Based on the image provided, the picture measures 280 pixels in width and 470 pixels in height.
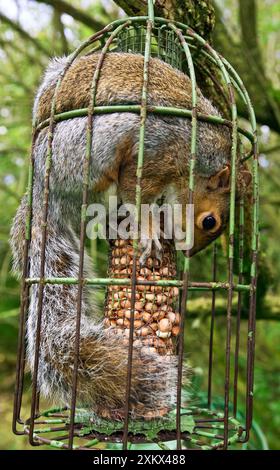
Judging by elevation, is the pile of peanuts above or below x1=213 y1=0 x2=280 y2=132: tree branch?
below

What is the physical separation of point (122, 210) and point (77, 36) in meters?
2.35

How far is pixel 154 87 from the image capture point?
1.64 m

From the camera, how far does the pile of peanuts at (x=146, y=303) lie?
5.00 ft

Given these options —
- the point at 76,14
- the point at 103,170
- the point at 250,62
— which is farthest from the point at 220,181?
the point at 76,14

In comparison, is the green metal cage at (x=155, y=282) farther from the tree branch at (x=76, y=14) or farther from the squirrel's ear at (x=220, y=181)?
the tree branch at (x=76, y=14)

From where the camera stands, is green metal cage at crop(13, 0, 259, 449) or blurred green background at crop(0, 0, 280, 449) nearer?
green metal cage at crop(13, 0, 259, 449)

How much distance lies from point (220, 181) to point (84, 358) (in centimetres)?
71

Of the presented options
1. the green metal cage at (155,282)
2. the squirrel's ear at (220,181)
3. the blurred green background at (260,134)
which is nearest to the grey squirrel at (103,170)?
the squirrel's ear at (220,181)

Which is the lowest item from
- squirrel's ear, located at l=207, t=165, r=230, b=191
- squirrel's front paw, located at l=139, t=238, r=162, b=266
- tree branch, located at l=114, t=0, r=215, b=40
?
squirrel's front paw, located at l=139, t=238, r=162, b=266

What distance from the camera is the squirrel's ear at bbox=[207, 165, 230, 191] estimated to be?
1.80 meters

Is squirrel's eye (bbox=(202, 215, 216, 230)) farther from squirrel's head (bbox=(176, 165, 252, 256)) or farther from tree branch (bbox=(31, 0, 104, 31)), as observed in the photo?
tree branch (bbox=(31, 0, 104, 31))

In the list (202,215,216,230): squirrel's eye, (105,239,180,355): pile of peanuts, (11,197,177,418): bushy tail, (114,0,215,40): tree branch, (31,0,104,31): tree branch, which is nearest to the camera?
(11,197,177,418): bushy tail

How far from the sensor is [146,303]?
1.54 meters

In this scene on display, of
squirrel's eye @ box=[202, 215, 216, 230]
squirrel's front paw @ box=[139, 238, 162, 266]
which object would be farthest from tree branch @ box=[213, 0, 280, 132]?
squirrel's front paw @ box=[139, 238, 162, 266]
